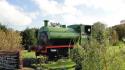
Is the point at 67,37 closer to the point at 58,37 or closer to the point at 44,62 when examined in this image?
the point at 58,37

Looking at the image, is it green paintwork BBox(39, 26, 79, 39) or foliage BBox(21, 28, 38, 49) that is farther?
foliage BBox(21, 28, 38, 49)

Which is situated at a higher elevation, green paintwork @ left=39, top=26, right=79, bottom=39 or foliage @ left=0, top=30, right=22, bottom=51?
green paintwork @ left=39, top=26, right=79, bottom=39

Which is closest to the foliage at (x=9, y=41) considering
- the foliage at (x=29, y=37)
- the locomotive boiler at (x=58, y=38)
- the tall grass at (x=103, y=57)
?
the locomotive boiler at (x=58, y=38)

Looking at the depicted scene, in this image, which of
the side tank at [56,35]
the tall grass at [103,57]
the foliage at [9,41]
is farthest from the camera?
the foliage at [9,41]

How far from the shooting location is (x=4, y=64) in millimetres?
16234

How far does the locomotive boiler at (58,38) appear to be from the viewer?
20.8 metres

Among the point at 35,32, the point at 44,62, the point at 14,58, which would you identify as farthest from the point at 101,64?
the point at 35,32

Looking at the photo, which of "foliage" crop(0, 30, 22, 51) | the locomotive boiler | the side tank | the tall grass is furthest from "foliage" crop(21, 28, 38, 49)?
the tall grass

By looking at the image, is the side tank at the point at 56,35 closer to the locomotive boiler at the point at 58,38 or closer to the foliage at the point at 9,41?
the locomotive boiler at the point at 58,38

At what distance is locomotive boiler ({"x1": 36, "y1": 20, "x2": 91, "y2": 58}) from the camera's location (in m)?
20.8

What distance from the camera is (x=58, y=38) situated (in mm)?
22531

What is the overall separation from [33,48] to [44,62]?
6.35 ft

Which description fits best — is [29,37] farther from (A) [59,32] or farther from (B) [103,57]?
(B) [103,57]

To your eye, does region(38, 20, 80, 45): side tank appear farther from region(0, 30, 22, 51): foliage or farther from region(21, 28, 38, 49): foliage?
region(21, 28, 38, 49): foliage
